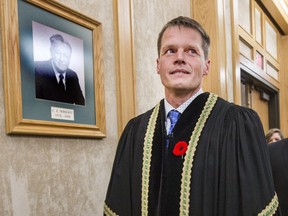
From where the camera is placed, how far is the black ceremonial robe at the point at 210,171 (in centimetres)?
134

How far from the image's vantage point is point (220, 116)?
1488 mm

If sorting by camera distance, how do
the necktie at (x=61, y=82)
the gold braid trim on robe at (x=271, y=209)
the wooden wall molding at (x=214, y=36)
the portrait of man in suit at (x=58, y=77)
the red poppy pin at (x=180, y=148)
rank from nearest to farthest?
the gold braid trim on robe at (x=271, y=209) → the red poppy pin at (x=180, y=148) → the portrait of man in suit at (x=58, y=77) → the necktie at (x=61, y=82) → the wooden wall molding at (x=214, y=36)

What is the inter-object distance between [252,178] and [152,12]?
1819 mm

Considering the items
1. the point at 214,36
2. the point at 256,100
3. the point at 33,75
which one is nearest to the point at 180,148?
the point at 33,75

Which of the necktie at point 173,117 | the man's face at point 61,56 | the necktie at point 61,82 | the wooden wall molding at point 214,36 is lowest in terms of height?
the necktie at point 173,117

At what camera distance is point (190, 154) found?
1440mm

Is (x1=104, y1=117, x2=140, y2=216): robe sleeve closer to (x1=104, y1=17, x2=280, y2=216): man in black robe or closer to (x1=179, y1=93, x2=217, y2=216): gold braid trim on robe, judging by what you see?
(x1=104, y1=17, x2=280, y2=216): man in black robe

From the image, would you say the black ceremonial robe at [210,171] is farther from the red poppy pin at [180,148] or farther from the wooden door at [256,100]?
the wooden door at [256,100]

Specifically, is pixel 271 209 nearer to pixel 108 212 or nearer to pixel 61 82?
pixel 108 212

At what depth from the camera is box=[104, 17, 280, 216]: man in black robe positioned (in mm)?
1355

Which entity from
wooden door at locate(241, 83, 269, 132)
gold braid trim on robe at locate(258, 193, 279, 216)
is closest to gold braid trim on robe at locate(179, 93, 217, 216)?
gold braid trim on robe at locate(258, 193, 279, 216)

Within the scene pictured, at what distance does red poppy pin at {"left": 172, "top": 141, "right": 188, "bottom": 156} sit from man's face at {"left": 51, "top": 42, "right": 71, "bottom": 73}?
0.71 meters

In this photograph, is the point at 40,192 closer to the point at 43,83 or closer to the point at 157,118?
the point at 43,83

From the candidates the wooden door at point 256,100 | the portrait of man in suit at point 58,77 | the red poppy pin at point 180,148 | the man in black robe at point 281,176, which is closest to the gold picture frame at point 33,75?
the portrait of man in suit at point 58,77
